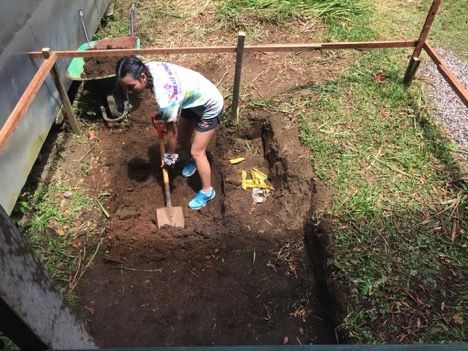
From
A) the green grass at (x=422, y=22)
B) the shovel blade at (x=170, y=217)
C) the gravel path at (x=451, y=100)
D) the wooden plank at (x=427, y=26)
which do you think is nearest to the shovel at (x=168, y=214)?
the shovel blade at (x=170, y=217)

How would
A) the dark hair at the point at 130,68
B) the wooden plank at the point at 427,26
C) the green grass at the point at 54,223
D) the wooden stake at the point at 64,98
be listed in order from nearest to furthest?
the dark hair at the point at 130,68 → the green grass at the point at 54,223 → the wooden stake at the point at 64,98 → the wooden plank at the point at 427,26

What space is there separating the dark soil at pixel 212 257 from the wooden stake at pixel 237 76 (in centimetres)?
25

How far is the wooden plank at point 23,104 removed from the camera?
11.0 feet

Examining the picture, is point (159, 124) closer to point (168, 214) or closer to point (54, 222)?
point (168, 214)

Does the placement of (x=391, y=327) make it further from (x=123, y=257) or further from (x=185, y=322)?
(x=123, y=257)

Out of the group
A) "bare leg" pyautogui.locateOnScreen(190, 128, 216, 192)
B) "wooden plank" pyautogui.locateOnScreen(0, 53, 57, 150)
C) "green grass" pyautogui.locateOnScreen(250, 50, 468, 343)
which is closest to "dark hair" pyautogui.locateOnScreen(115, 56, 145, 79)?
"bare leg" pyautogui.locateOnScreen(190, 128, 216, 192)

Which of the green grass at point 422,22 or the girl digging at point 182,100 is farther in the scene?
the green grass at point 422,22

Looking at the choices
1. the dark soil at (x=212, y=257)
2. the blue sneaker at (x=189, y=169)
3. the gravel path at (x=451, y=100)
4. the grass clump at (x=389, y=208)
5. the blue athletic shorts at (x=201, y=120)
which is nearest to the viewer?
the grass clump at (x=389, y=208)

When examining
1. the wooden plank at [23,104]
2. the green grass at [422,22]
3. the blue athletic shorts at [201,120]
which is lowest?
the green grass at [422,22]

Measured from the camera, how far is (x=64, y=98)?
4359mm

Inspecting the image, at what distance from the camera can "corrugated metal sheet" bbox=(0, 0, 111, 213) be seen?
12.2 ft

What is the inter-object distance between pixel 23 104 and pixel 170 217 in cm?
171

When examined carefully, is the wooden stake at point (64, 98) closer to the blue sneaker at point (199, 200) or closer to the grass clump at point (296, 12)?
the blue sneaker at point (199, 200)

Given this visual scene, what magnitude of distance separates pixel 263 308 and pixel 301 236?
0.78 meters
